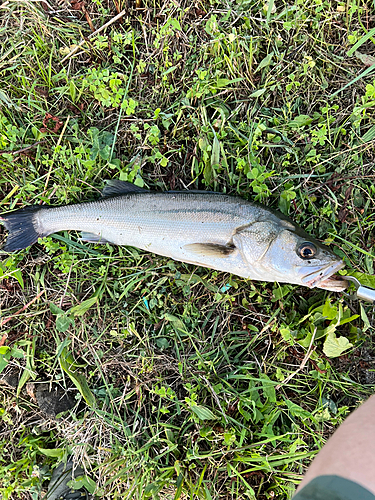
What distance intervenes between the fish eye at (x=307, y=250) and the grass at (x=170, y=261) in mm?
445

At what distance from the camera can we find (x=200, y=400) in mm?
3264

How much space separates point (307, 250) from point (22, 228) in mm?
2828

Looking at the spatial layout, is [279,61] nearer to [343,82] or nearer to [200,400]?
[343,82]

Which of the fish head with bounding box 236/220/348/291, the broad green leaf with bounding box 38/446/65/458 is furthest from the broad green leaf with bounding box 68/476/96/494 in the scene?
the fish head with bounding box 236/220/348/291

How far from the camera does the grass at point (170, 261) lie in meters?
3.19

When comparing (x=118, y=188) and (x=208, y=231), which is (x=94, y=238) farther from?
(x=208, y=231)

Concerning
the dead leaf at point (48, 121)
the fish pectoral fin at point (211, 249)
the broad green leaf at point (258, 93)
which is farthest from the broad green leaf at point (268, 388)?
the dead leaf at point (48, 121)

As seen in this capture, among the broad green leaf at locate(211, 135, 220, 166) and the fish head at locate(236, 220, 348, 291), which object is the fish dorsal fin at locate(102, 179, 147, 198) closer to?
the broad green leaf at locate(211, 135, 220, 166)

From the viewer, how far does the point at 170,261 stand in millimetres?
3367

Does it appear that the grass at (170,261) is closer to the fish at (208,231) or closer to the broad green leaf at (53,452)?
the broad green leaf at (53,452)

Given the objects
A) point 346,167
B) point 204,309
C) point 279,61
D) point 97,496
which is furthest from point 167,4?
point 97,496

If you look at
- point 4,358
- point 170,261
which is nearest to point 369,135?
point 170,261

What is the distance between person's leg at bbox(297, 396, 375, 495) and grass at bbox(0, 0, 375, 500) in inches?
46.4

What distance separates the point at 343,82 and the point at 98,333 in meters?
3.66
